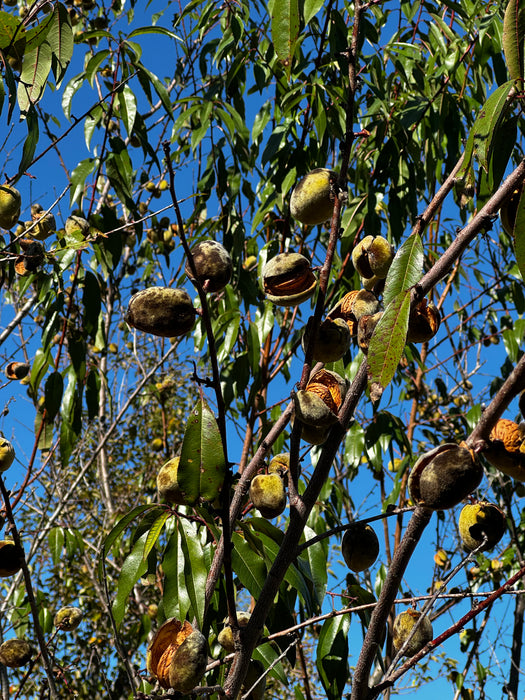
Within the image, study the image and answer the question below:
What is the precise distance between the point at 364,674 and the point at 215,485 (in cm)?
30

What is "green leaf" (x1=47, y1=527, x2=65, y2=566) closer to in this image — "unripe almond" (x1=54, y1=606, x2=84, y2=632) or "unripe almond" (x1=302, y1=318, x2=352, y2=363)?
"unripe almond" (x1=54, y1=606, x2=84, y2=632)

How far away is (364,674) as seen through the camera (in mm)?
849

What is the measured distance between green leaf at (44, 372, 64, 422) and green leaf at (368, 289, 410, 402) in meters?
1.43

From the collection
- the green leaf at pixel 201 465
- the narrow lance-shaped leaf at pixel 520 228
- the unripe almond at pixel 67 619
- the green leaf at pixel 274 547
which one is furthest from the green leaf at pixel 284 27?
the unripe almond at pixel 67 619

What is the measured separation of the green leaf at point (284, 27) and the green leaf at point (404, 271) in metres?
0.46

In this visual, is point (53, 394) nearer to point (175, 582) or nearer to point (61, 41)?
point (61, 41)

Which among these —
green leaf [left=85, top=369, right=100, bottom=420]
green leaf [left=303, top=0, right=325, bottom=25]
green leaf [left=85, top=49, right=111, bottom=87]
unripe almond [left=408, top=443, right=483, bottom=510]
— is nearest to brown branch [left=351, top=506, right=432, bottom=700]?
unripe almond [left=408, top=443, right=483, bottom=510]

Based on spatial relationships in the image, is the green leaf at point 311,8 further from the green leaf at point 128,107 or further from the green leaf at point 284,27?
the green leaf at point 128,107

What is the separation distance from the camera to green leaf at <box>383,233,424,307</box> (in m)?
0.81

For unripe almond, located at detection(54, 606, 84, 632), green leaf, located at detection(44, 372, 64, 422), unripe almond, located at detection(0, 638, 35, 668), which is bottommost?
unripe almond, located at detection(0, 638, 35, 668)

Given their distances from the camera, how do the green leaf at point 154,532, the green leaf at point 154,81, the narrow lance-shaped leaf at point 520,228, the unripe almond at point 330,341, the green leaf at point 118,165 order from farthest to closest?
the green leaf at point 118,165 → the green leaf at point 154,81 → the green leaf at point 154,532 → the unripe almond at point 330,341 → the narrow lance-shaped leaf at point 520,228

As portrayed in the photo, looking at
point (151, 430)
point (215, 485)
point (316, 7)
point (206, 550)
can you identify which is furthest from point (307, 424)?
point (151, 430)

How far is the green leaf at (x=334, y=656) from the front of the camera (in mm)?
1313

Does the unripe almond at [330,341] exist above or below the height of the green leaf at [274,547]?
above
